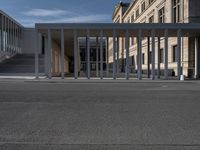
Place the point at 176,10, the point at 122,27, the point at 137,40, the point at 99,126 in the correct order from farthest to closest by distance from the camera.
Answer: the point at 176,10 < the point at 137,40 < the point at 122,27 < the point at 99,126

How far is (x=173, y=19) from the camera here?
41.1 metres

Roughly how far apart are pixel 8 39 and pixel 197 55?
2983cm

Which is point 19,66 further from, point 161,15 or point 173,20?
point 173,20

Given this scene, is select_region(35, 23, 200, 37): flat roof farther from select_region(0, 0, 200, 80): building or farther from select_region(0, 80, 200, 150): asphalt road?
select_region(0, 80, 200, 150): asphalt road

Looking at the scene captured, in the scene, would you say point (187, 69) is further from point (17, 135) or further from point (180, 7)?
point (17, 135)

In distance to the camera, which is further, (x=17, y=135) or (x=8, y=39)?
(x=8, y=39)

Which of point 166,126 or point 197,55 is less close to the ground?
point 197,55

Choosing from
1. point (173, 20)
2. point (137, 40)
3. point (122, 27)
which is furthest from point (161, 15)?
point (122, 27)

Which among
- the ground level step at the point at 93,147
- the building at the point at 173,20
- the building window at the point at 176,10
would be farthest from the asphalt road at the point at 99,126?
the building window at the point at 176,10

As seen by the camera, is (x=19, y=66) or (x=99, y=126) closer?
(x=99, y=126)

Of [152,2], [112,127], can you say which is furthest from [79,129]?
[152,2]

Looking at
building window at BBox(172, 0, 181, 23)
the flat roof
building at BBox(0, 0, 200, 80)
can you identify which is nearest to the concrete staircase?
building at BBox(0, 0, 200, 80)

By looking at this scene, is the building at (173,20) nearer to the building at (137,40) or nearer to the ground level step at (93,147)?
the building at (137,40)

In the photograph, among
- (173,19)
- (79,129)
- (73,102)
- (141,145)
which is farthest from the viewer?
(173,19)
